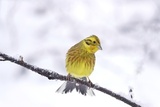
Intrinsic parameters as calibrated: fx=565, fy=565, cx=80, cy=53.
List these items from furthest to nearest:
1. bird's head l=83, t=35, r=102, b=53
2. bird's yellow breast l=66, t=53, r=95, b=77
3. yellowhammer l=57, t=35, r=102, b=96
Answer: bird's yellow breast l=66, t=53, r=95, b=77 < yellowhammer l=57, t=35, r=102, b=96 < bird's head l=83, t=35, r=102, b=53

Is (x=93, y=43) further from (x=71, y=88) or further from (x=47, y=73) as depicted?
(x=47, y=73)

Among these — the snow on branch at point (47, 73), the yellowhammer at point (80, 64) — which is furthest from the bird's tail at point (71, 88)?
the snow on branch at point (47, 73)

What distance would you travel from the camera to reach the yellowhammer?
8.55ft

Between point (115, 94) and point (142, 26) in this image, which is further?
point (142, 26)

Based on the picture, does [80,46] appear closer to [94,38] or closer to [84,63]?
[84,63]

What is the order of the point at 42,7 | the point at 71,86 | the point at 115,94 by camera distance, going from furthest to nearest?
1. the point at 42,7
2. the point at 71,86
3. the point at 115,94

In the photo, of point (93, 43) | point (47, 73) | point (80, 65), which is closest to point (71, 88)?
point (80, 65)

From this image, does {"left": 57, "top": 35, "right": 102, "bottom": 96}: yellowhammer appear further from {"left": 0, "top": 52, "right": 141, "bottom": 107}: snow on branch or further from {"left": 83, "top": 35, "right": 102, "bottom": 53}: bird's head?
{"left": 0, "top": 52, "right": 141, "bottom": 107}: snow on branch

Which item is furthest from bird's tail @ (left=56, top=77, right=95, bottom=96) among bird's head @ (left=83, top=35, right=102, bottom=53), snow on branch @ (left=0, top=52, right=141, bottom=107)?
snow on branch @ (left=0, top=52, right=141, bottom=107)

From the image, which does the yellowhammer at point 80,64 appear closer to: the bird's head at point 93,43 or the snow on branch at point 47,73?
the bird's head at point 93,43

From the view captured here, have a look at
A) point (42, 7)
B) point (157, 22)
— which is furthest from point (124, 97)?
point (42, 7)

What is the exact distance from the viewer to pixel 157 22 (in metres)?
8.02

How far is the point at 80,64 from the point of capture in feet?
9.44

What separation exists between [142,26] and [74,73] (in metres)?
6.37
